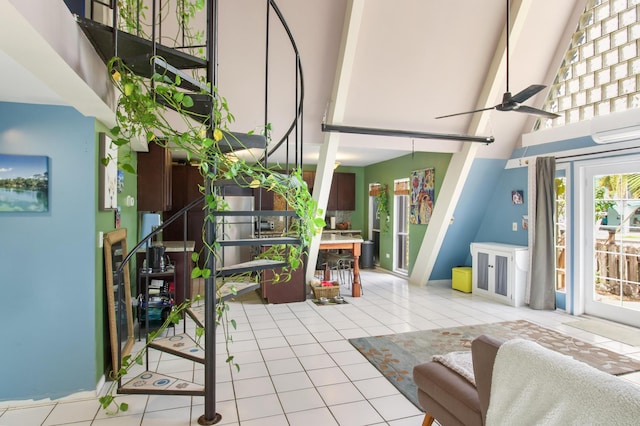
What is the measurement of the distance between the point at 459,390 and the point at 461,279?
4.67 m

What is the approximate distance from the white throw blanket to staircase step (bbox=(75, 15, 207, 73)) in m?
2.19

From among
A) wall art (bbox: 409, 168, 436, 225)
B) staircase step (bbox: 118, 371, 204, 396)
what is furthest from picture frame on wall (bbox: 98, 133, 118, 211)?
wall art (bbox: 409, 168, 436, 225)

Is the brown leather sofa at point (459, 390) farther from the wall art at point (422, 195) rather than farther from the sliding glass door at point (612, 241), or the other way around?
the wall art at point (422, 195)

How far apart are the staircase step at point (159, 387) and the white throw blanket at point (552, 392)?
6.07 feet

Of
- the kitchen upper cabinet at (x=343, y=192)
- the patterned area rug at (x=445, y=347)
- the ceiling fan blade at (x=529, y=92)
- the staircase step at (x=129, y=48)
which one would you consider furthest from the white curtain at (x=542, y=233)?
the staircase step at (x=129, y=48)

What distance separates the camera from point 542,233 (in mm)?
4883

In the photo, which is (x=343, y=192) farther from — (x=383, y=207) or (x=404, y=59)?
(x=404, y=59)

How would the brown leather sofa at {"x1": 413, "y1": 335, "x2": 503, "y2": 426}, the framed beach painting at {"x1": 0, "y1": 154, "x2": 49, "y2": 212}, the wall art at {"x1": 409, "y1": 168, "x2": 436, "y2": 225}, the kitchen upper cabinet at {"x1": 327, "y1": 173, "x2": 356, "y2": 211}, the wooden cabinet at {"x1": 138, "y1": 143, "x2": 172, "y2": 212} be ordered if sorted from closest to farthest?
the brown leather sofa at {"x1": 413, "y1": 335, "x2": 503, "y2": 426} → the framed beach painting at {"x1": 0, "y1": 154, "x2": 49, "y2": 212} → the wooden cabinet at {"x1": 138, "y1": 143, "x2": 172, "y2": 212} → the wall art at {"x1": 409, "y1": 168, "x2": 436, "y2": 225} → the kitchen upper cabinet at {"x1": 327, "y1": 173, "x2": 356, "y2": 211}

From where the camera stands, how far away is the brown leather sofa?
63.9 inches

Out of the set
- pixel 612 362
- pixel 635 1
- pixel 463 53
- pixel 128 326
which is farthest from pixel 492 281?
pixel 128 326

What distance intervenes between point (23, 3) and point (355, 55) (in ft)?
10.5

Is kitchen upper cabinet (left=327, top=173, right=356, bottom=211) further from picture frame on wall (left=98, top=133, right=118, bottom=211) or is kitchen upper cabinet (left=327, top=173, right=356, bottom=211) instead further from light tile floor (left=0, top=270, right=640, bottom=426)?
picture frame on wall (left=98, top=133, right=118, bottom=211)

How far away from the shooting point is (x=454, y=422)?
1.86 meters

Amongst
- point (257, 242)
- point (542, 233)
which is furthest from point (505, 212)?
point (257, 242)
